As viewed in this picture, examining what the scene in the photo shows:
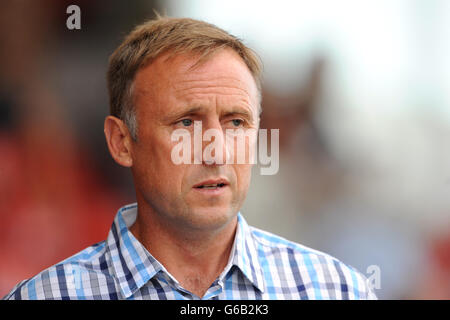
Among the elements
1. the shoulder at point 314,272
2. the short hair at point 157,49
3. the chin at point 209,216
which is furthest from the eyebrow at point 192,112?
the shoulder at point 314,272

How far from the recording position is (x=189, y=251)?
1416mm

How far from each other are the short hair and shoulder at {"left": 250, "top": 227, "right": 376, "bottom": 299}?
463 mm

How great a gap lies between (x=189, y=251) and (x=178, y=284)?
0.32 ft

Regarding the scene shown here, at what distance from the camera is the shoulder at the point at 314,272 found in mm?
1486

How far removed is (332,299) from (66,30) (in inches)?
58.3

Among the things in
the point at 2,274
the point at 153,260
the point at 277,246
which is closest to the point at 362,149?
the point at 277,246

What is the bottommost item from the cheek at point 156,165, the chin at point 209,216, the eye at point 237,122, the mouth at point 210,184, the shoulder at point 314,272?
the shoulder at point 314,272

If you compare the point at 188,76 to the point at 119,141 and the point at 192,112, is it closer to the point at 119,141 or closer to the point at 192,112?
the point at 192,112

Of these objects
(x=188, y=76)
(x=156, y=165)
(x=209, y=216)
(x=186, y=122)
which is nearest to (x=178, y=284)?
(x=209, y=216)

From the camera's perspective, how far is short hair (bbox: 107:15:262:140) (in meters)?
1.37

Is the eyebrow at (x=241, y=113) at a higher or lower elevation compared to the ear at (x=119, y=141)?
higher

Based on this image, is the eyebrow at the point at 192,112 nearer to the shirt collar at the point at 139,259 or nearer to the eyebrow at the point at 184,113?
the eyebrow at the point at 184,113

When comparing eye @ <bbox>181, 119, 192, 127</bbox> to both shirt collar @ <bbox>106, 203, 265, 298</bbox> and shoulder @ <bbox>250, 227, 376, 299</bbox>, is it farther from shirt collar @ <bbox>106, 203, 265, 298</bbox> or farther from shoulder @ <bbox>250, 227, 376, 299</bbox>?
shoulder @ <bbox>250, 227, 376, 299</bbox>

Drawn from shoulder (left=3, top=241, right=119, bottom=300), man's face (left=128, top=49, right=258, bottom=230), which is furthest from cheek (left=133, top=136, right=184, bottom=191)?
shoulder (left=3, top=241, right=119, bottom=300)
